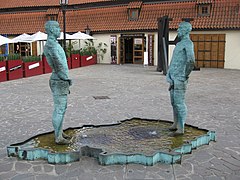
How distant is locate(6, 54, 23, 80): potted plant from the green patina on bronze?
1011 centimetres

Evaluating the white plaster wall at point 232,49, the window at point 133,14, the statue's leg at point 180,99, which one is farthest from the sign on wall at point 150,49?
the statue's leg at point 180,99

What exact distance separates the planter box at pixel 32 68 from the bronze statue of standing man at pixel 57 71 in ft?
38.7

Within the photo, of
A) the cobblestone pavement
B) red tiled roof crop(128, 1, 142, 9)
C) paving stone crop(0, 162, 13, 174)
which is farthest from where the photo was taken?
red tiled roof crop(128, 1, 142, 9)

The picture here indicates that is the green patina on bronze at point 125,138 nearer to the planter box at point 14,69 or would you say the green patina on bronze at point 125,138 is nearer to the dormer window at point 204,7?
the planter box at point 14,69

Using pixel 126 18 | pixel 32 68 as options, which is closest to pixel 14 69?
pixel 32 68

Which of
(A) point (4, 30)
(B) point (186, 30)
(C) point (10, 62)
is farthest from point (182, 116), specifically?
(A) point (4, 30)

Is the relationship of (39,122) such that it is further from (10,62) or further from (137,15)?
(137,15)

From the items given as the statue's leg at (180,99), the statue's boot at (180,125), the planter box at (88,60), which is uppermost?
the planter box at (88,60)

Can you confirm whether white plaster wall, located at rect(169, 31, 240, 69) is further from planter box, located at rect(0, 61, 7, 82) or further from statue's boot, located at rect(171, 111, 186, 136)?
statue's boot, located at rect(171, 111, 186, 136)

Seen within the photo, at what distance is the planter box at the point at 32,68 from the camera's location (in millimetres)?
16578

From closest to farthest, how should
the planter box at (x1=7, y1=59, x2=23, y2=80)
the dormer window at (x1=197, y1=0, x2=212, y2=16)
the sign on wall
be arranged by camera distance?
the planter box at (x1=7, y1=59, x2=23, y2=80), the dormer window at (x1=197, y1=0, x2=212, y2=16), the sign on wall

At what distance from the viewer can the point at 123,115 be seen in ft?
26.4

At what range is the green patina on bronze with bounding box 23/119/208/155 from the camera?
5348 millimetres

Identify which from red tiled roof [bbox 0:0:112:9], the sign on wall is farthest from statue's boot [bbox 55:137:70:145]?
red tiled roof [bbox 0:0:112:9]
